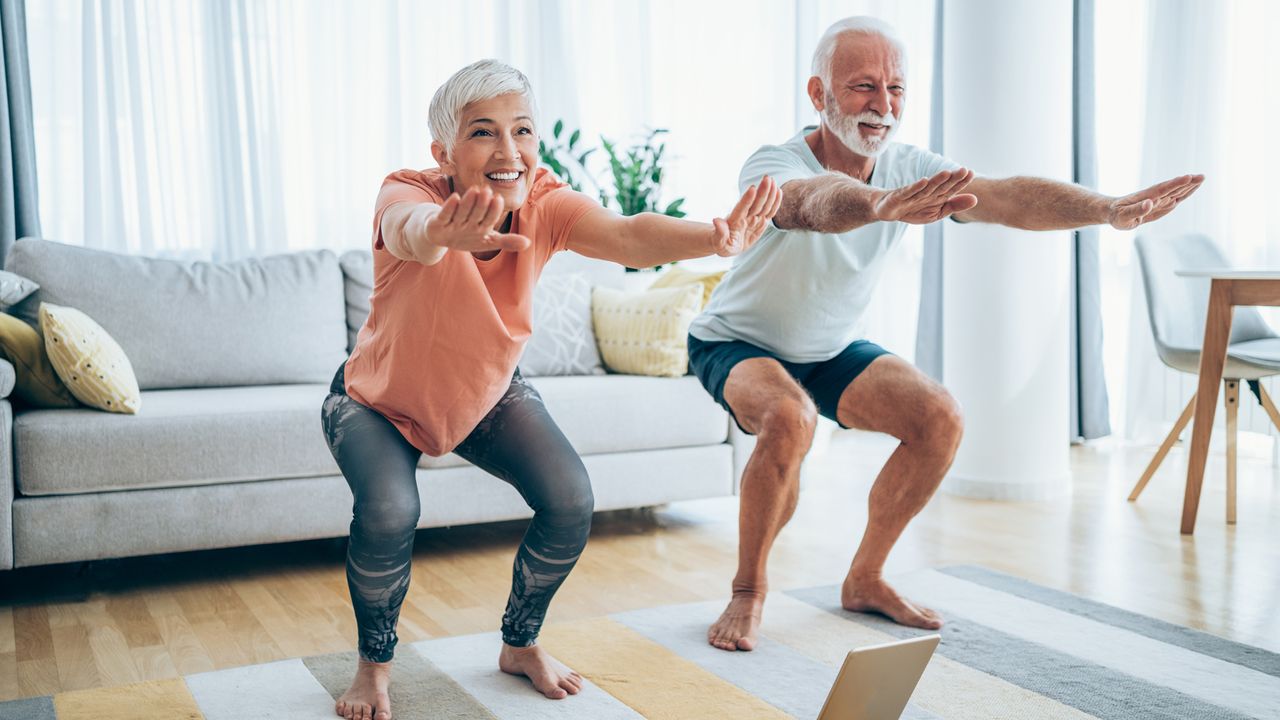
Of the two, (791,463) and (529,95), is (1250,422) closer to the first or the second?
(791,463)

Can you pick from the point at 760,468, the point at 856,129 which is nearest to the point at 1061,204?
the point at 856,129

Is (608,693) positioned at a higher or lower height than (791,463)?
lower

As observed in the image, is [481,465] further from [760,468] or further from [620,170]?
[620,170]

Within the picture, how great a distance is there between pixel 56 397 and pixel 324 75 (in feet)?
5.95

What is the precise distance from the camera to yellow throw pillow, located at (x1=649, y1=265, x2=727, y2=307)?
→ 11.5 ft

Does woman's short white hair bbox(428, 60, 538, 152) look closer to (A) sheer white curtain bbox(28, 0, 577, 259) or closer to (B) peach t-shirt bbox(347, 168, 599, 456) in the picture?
(B) peach t-shirt bbox(347, 168, 599, 456)

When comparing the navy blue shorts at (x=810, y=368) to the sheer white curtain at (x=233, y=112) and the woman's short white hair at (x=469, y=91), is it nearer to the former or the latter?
the woman's short white hair at (x=469, y=91)

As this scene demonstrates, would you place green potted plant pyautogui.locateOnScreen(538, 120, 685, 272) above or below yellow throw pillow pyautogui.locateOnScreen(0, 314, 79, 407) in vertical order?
above

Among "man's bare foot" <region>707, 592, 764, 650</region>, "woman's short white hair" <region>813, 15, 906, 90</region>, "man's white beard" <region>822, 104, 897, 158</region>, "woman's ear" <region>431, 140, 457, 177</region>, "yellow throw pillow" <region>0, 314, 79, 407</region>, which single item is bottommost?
"man's bare foot" <region>707, 592, 764, 650</region>

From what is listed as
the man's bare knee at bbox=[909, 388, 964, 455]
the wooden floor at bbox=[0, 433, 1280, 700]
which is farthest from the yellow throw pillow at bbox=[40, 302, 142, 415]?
the man's bare knee at bbox=[909, 388, 964, 455]

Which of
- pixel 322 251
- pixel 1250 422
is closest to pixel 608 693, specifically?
pixel 322 251

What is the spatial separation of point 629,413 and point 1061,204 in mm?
1412

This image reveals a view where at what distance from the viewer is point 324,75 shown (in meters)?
4.10

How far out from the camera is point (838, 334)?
241 centimetres
